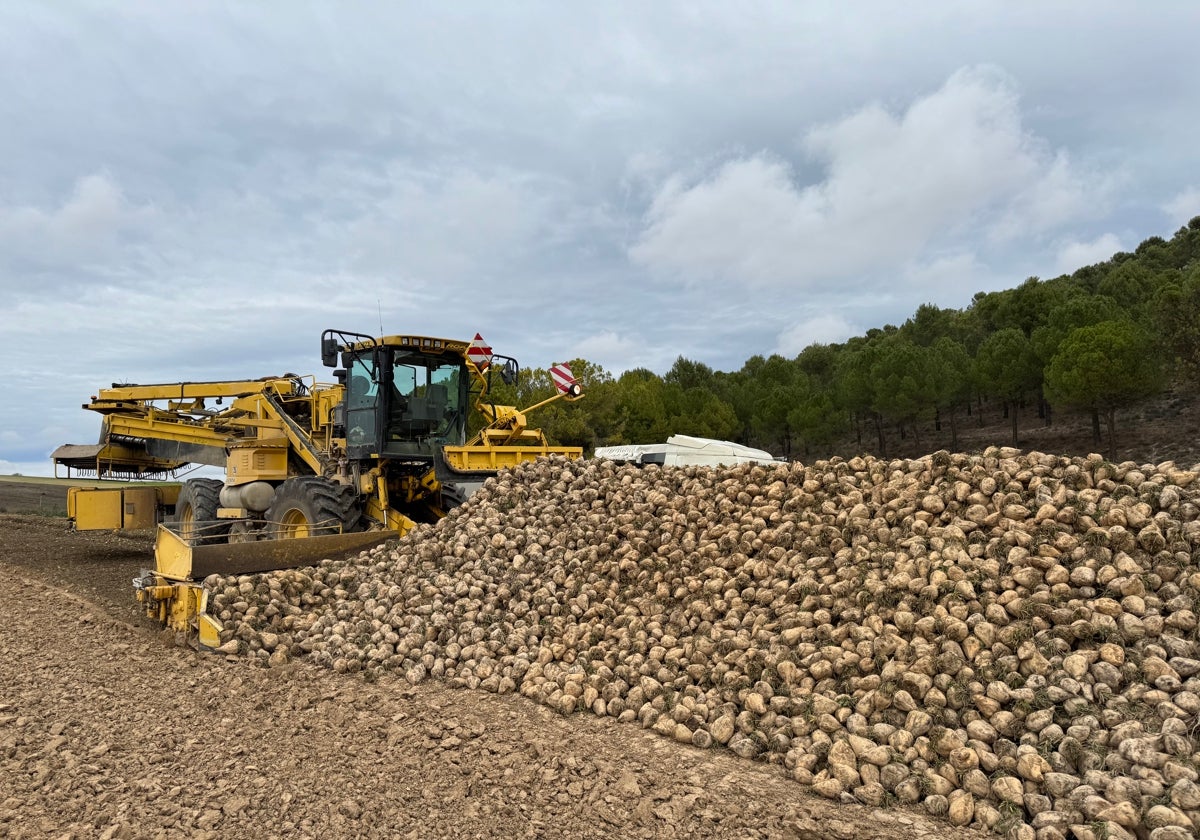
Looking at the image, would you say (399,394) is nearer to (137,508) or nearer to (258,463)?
(258,463)

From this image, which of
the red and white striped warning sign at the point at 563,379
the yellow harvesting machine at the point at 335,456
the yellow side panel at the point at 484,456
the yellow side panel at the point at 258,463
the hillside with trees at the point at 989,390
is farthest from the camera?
the hillside with trees at the point at 989,390

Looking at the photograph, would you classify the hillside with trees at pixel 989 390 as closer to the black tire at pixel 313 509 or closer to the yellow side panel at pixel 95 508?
the yellow side panel at pixel 95 508

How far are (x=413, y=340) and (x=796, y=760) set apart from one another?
6598 mm

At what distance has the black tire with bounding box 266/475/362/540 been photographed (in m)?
8.86

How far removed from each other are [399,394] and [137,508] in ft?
21.8

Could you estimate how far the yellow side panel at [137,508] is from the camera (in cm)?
1326

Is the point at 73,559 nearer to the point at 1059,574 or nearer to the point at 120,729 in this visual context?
the point at 120,729

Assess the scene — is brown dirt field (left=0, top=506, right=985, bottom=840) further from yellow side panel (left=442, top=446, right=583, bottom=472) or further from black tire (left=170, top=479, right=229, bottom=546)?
black tire (left=170, top=479, right=229, bottom=546)

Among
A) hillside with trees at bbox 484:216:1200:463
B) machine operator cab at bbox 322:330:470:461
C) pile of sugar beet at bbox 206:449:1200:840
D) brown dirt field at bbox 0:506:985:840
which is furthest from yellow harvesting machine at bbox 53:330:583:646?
hillside with trees at bbox 484:216:1200:463

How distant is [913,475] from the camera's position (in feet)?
20.5

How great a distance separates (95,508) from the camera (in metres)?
13.0

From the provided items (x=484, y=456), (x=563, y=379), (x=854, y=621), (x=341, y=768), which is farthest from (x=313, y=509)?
(x=854, y=621)

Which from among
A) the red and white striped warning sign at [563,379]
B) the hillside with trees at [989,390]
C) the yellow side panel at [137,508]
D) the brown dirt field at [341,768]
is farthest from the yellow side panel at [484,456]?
the hillside with trees at [989,390]

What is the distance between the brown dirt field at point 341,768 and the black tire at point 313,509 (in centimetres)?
227
